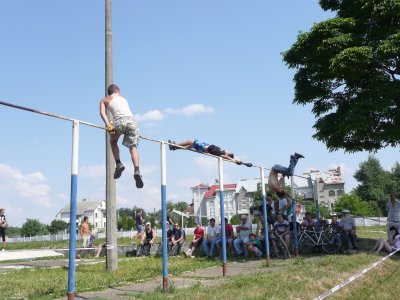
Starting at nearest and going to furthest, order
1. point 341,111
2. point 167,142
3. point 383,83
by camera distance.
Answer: point 167,142, point 383,83, point 341,111

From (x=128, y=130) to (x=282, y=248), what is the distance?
22.9 feet

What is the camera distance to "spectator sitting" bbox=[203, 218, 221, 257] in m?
13.4

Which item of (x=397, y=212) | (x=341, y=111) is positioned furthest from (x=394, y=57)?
(x=397, y=212)

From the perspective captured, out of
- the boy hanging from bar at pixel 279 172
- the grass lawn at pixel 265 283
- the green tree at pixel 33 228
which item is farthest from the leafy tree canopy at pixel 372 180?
the grass lawn at pixel 265 283

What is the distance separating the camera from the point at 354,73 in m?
13.4

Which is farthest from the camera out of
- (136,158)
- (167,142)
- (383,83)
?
(383,83)

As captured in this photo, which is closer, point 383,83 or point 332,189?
point 383,83

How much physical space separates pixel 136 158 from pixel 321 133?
9.29 m

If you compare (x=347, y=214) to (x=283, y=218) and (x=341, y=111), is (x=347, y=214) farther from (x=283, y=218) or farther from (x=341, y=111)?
(x=341, y=111)

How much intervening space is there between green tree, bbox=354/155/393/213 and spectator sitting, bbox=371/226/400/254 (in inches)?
2369

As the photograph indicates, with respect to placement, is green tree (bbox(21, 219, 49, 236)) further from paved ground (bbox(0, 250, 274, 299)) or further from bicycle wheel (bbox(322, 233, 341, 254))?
paved ground (bbox(0, 250, 274, 299))

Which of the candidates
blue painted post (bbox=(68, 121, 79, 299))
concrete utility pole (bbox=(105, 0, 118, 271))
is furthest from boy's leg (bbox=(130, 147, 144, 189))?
concrete utility pole (bbox=(105, 0, 118, 271))

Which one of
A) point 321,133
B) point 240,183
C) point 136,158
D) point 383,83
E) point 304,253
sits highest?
point 240,183

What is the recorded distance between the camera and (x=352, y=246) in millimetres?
12703
